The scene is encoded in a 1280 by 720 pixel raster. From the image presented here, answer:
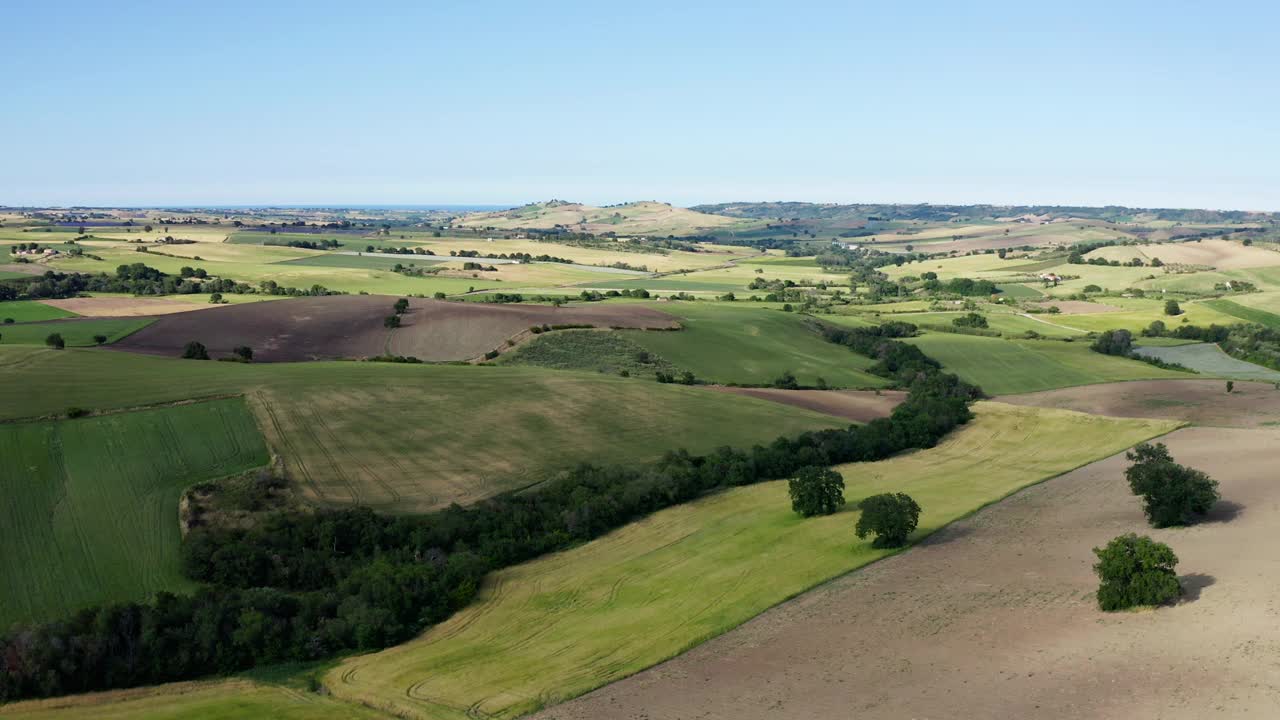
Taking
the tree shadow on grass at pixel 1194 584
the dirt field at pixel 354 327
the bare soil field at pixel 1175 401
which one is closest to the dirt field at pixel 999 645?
the tree shadow on grass at pixel 1194 584

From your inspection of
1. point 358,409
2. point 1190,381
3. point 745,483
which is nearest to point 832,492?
point 745,483

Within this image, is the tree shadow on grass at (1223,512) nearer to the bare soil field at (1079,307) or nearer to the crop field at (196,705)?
the crop field at (196,705)

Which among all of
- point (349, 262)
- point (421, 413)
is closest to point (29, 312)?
point (421, 413)

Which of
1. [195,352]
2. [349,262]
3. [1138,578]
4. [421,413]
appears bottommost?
[1138,578]

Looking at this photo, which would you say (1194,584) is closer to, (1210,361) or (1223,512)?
(1223,512)

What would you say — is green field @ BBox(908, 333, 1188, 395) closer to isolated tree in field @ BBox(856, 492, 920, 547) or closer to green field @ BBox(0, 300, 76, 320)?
isolated tree in field @ BBox(856, 492, 920, 547)

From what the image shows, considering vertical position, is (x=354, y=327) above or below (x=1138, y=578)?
above

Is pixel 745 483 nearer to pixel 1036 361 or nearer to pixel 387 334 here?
pixel 387 334
